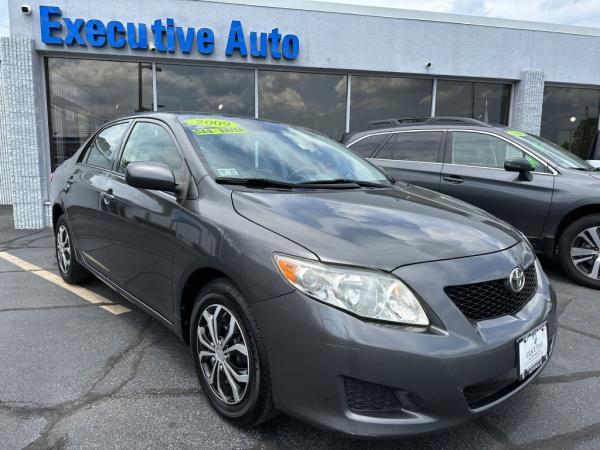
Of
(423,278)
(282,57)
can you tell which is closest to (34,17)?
(282,57)

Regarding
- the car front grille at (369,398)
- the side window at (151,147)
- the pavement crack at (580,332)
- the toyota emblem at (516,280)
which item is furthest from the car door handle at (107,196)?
the pavement crack at (580,332)

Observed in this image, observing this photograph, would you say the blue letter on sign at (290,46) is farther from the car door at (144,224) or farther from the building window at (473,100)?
the car door at (144,224)

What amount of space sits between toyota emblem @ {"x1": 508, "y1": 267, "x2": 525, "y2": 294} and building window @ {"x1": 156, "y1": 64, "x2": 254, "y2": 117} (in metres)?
7.60

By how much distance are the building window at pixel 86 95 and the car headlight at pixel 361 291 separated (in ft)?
25.8

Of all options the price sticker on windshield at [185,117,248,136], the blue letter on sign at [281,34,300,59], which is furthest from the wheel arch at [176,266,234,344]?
the blue letter on sign at [281,34,300,59]

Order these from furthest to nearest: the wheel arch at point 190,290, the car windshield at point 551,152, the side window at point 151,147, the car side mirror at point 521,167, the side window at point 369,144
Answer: the side window at point 369,144 → the car windshield at point 551,152 → the car side mirror at point 521,167 → the side window at point 151,147 → the wheel arch at point 190,290

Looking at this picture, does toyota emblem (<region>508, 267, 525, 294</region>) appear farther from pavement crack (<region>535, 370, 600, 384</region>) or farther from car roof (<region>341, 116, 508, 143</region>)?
car roof (<region>341, 116, 508, 143</region>)

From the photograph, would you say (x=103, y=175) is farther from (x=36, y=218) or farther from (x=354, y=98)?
(x=354, y=98)

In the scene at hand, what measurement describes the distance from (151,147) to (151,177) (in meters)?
0.74

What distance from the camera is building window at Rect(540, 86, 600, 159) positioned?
10.6 m

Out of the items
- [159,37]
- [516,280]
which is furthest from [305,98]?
[516,280]

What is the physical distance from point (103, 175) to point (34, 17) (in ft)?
19.8

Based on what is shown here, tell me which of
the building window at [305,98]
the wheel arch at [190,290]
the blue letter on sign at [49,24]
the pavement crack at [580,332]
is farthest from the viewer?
the building window at [305,98]

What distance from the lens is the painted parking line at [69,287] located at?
3.87 m
